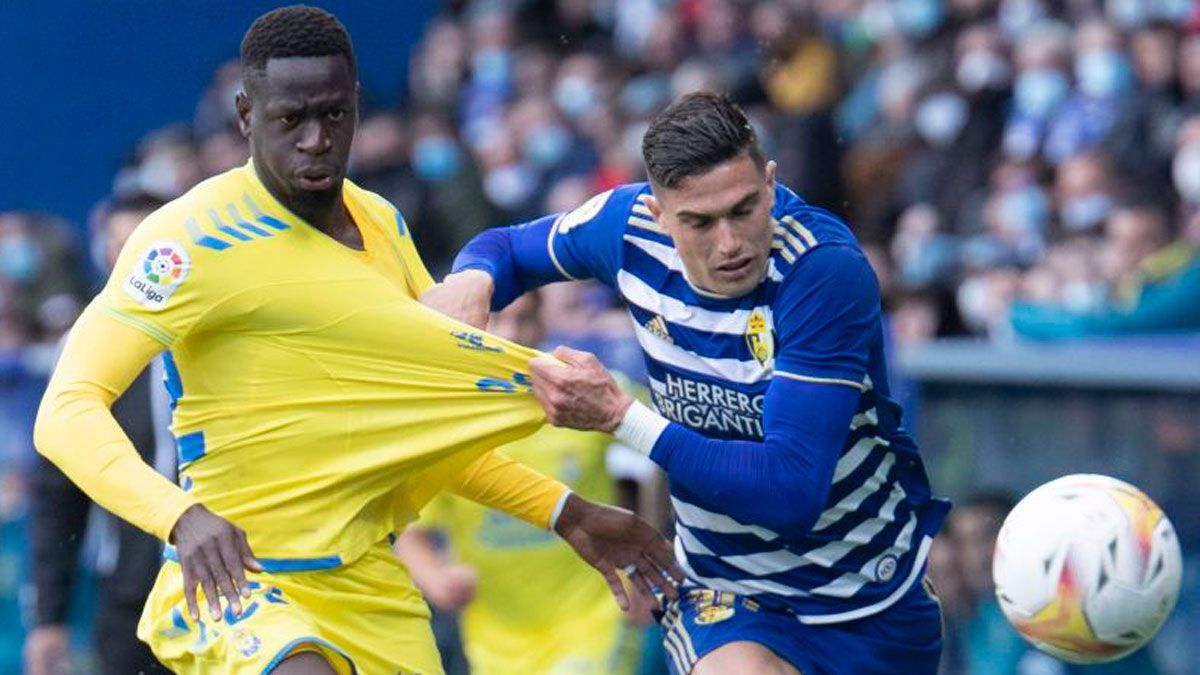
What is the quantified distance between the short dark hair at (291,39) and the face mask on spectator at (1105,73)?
6.33 meters

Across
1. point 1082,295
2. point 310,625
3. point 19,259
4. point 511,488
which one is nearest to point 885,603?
point 511,488

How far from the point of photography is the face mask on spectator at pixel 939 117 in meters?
12.5

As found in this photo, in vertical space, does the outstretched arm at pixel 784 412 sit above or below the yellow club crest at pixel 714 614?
above

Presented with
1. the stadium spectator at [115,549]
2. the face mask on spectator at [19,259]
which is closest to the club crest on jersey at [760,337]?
the stadium spectator at [115,549]

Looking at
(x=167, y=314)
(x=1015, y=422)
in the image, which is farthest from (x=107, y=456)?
(x=1015, y=422)

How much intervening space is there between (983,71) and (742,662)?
675 centimetres

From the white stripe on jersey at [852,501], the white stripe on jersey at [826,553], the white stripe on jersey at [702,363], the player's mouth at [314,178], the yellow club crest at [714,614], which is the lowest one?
the yellow club crest at [714,614]

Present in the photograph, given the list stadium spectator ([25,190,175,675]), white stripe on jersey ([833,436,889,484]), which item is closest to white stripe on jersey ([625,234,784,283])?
white stripe on jersey ([833,436,889,484])

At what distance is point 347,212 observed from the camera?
19.9 ft

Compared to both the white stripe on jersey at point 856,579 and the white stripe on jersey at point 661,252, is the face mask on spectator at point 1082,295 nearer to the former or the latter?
the white stripe on jersey at point 856,579

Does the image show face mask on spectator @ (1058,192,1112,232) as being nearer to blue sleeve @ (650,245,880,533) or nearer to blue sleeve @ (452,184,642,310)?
blue sleeve @ (452,184,642,310)

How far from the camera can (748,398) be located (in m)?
6.10

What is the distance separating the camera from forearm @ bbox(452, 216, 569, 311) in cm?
653

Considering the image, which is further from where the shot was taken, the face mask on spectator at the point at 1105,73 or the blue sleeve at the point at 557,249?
the face mask on spectator at the point at 1105,73
